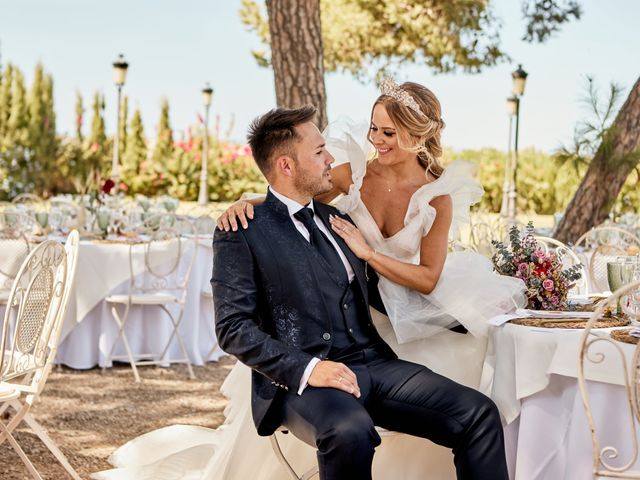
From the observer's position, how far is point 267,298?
115 inches

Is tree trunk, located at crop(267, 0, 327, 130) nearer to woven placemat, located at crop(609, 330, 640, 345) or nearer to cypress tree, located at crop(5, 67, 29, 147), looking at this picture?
woven placemat, located at crop(609, 330, 640, 345)

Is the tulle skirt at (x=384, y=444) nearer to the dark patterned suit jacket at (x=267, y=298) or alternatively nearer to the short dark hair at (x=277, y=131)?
the dark patterned suit jacket at (x=267, y=298)

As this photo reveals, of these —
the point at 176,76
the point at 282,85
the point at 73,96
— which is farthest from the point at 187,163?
the point at 282,85

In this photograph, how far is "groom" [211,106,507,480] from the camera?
274 cm

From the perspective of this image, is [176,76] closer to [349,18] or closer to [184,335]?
[349,18]

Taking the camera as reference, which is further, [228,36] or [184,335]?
[228,36]

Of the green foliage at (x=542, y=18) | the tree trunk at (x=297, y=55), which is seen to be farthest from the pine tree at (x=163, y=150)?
the tree trunk at (x=297, y=55)

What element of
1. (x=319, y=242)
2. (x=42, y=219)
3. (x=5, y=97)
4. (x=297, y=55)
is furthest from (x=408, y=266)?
(x=5, y=97)

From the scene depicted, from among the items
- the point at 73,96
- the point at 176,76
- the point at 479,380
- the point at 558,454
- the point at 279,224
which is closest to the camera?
the point at 558,454

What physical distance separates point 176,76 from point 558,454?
2710cm

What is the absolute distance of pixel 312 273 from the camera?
9.73 ft

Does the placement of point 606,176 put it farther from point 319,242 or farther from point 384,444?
point 319,242

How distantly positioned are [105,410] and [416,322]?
2725 millimetres

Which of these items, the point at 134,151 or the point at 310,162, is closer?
the point at 310,162
